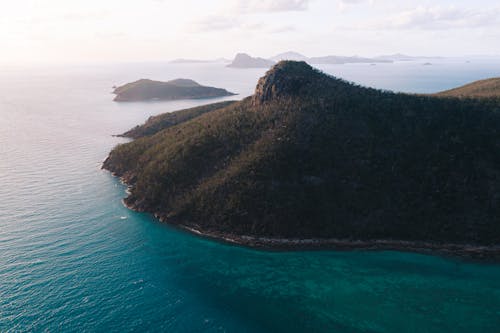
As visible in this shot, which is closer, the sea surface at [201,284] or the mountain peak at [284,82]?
the sea surface at [201,284]

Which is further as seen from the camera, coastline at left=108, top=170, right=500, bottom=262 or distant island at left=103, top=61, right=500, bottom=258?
distant island at left=103, top=61, right=500, bottom=258

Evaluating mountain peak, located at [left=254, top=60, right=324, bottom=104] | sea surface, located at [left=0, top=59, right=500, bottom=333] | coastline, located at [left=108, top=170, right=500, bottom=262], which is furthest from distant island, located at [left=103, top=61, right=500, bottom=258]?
mountain peak, located at [left=254, top=60, right=324, bottom=104]

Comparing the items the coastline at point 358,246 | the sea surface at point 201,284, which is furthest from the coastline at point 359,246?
the sea surface at point 201,284

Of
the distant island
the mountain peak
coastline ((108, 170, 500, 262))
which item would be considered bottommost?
coastline ((108, 170, 500, 262))

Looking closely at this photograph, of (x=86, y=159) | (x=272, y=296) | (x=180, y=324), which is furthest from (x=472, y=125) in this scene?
(x=86, y=159)

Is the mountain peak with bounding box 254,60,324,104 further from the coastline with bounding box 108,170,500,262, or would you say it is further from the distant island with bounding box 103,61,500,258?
the coastline with bounding box 108,170,500,262

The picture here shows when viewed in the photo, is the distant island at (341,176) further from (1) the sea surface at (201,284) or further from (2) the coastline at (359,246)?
(1) the sea surface at (201,284)

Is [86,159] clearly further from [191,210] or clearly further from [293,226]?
[293,226]
